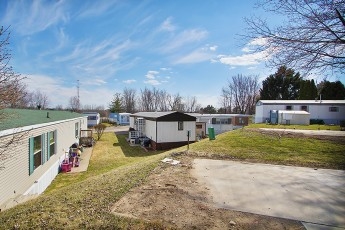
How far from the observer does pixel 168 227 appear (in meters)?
3.86

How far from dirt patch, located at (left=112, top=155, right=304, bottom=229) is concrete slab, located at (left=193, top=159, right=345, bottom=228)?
305 millimetres

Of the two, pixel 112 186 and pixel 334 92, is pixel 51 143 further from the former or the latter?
pixel 334 92

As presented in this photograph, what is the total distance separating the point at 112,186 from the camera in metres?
5.90

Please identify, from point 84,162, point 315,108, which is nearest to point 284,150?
point 84,162

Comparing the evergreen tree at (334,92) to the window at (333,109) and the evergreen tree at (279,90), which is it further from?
the window at (333,109)

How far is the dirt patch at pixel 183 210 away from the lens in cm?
404

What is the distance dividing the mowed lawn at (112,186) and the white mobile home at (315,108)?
2143cm

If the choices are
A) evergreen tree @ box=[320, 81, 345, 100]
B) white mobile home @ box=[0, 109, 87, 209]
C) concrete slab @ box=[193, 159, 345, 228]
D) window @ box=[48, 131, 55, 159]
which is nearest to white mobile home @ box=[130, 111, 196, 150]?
white mobile home @ box=[0, 109, 87, 209]

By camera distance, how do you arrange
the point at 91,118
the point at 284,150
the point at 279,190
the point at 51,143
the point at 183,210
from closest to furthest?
the point at 183,210
the point at 279,190
the point at 284,150
the point at 51,143
the point at 91,118

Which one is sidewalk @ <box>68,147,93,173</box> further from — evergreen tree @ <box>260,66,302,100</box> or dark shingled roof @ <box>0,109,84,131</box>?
evergreen tree @ <box>260,66,302,100</box>

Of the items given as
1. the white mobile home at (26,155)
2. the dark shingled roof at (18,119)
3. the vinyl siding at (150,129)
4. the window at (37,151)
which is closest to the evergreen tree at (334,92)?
the vinyl siding at (150,129)

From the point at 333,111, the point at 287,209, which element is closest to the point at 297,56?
the point at 287,209

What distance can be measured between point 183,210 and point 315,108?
114ft

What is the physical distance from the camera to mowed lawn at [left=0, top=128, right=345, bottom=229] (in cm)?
408
